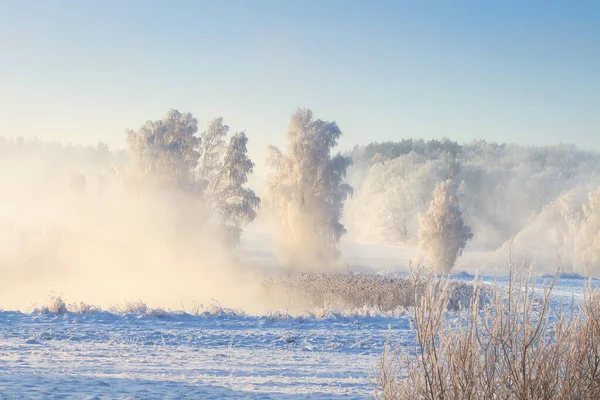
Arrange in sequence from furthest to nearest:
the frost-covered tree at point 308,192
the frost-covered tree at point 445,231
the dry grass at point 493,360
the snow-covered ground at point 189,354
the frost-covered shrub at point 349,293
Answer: the frost-covered tree at point 308,192 → the frost-covered tree at point 445,231 → the frost-covered shrub at point 349,293 → the snow-covered ground at point 189,354 → the dry grass at point 493,360

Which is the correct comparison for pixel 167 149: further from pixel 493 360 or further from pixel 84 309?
pixel 493 360

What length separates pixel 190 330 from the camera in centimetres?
1452

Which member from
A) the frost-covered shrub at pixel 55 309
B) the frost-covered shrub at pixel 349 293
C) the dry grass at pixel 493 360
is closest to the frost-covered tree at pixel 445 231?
the frost-covered shrub at pixel 349 293

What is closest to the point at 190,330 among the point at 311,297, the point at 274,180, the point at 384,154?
the point at 311,297

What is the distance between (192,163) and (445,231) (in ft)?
48.1

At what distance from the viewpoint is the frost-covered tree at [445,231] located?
36.7m

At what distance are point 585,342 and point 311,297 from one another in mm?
18626

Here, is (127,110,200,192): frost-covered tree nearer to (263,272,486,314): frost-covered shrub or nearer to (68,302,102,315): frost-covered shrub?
(263,272,486,314): frost-covered shrub

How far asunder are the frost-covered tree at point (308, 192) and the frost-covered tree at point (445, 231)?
18.2 ft

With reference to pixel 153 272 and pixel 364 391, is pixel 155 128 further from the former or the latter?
pixel 364 391

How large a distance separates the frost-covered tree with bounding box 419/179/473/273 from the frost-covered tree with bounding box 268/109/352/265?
219 inches

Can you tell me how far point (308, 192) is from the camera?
39.5 m

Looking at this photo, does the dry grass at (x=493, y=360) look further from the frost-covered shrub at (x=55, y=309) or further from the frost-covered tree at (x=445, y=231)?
the frost-covered tree at (x=445, y=231)

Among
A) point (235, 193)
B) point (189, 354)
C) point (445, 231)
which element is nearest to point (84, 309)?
point (189, 354)
